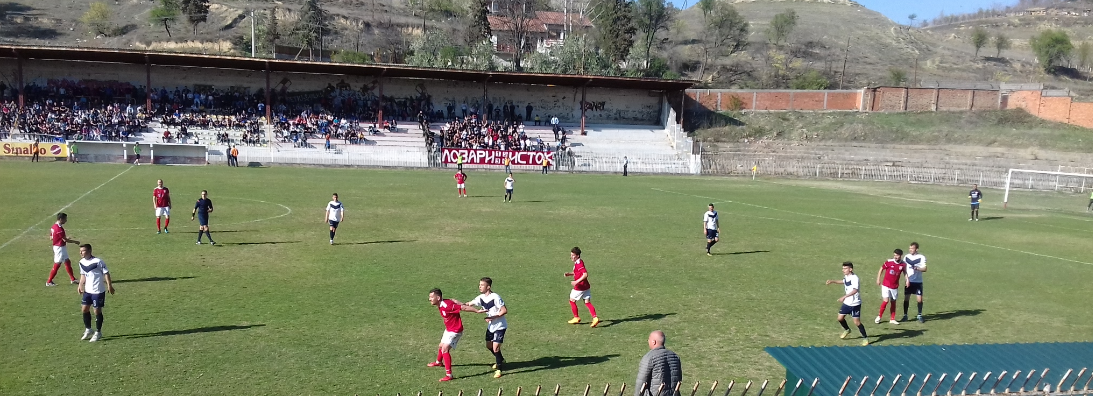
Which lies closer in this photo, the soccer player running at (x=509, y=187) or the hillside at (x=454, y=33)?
the soccer player running at (x=509, y=187)

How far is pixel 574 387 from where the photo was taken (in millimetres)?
9539

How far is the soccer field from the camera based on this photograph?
397 inches

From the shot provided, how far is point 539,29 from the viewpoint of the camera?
10881 cm

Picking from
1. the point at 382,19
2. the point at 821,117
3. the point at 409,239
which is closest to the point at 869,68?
the point at 821,117

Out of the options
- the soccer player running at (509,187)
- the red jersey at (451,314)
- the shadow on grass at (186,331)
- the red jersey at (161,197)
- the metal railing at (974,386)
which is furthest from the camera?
the soccer player running at (509,187)

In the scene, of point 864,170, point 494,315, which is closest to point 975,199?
point 864,170

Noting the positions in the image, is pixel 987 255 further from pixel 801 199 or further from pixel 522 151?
pixel 522 151

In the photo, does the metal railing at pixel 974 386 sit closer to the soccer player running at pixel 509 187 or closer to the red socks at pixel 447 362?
the red socks at pixel 447 362

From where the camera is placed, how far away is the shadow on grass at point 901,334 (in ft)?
41.1

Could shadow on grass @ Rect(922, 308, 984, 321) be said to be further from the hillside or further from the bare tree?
the hillside

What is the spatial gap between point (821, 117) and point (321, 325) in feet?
188

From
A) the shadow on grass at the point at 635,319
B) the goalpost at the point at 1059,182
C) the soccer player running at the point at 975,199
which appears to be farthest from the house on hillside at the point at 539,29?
the shadow on grass at the point at 635,319

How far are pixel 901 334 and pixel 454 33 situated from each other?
95.1 meters

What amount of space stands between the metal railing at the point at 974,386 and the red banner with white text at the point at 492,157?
42.6 m
